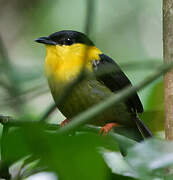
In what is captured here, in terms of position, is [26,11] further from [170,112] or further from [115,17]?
[170,112]

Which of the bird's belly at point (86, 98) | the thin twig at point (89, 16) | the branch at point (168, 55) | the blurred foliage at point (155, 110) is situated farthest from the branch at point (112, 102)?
the bird's belly at point (86, 98)

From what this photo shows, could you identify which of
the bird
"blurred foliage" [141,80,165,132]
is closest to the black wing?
the bird

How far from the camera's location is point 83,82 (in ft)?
10.6

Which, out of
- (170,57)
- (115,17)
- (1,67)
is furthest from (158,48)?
(1,67)

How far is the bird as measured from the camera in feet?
10.5

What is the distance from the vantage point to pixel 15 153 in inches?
33.2

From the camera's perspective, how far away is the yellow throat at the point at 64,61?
10.2ft

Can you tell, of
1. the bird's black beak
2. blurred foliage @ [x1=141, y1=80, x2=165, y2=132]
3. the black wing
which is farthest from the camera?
the black wing

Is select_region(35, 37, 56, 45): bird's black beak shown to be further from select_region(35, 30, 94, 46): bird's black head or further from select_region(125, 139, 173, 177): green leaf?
select_region(125, 139, 173, 177): green leaf

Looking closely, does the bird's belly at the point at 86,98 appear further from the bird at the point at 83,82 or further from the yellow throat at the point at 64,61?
the yellow throat at the point at 64,61

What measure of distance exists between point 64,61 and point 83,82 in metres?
0.20

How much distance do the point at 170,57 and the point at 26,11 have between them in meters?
3.57

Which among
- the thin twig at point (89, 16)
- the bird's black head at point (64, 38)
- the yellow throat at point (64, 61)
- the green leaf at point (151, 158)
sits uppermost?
the thin twig at point (89, 16)

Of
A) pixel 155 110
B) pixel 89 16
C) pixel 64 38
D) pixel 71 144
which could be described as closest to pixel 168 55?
pixel 155 110
